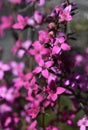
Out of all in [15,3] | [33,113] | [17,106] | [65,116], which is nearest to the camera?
[33,113]

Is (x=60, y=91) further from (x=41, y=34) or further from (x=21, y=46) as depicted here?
(x=21, y=46)

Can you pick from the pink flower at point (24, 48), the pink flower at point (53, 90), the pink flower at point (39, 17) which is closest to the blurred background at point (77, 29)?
the pink flower at point (39, 17)

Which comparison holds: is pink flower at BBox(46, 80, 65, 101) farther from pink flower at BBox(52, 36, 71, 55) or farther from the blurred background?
the blurred background

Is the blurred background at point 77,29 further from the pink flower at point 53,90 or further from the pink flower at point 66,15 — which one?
the pink flower at point 53,90

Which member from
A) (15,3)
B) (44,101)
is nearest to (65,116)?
(44,101)

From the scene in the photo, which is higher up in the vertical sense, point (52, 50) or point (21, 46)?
point (52, 50)

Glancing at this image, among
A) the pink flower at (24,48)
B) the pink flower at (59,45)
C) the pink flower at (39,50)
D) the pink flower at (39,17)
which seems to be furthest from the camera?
the pink flower at (24,48)

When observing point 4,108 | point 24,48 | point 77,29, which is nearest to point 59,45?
point 24,48

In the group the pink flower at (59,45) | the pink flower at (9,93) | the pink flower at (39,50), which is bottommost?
the pink flower at (9,93)

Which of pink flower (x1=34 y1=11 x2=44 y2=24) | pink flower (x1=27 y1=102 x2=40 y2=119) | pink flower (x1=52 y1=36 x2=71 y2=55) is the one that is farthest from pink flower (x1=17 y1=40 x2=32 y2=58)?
pink flower (x1=52 y1=36 x2=71 y2=55)

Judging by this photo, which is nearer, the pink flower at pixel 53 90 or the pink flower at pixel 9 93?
the pink flower at pixel 53 90

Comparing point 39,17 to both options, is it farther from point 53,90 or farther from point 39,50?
point 53,90
